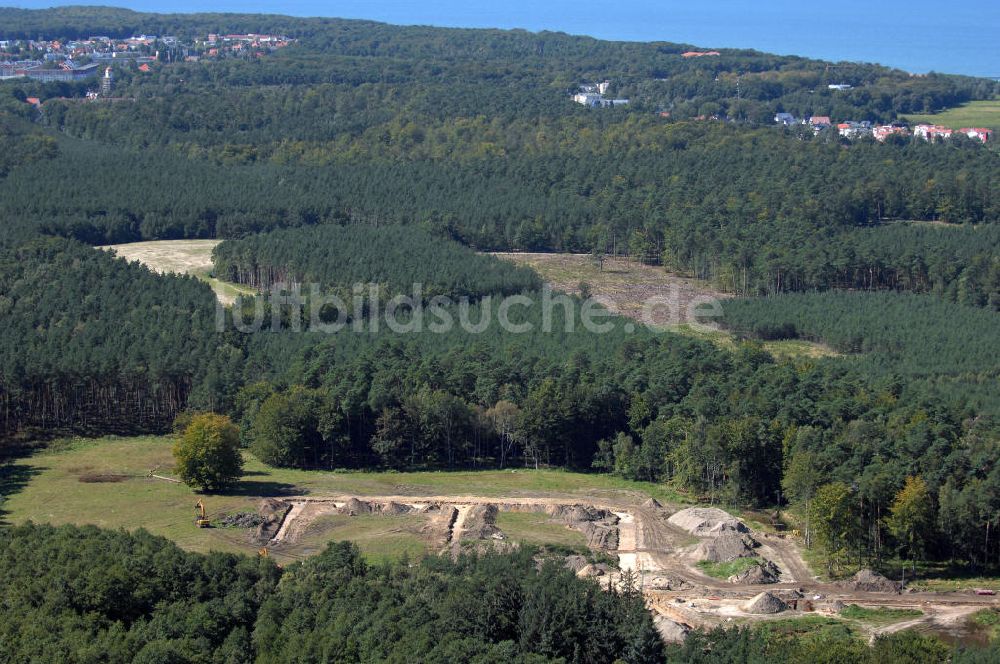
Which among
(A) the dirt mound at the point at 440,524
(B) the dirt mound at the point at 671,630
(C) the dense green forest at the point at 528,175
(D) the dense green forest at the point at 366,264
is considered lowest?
(A) the dirt mound at the point at 440,524

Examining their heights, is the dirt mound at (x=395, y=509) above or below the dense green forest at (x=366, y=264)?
below

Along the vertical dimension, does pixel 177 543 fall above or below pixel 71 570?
below

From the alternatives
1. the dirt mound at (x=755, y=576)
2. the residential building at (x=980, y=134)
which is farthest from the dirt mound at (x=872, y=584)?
the residential building at (x=980, y=134)

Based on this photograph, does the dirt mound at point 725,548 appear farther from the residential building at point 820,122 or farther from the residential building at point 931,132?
the residential building at point 820,122

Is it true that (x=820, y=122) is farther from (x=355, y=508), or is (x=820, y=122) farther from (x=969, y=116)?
(x=355, y=508)

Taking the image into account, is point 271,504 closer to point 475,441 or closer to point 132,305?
point 475,441

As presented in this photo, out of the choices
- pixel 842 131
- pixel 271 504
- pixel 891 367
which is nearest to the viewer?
pixel 271 504

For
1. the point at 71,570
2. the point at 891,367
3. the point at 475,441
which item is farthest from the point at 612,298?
the point at 71,570
